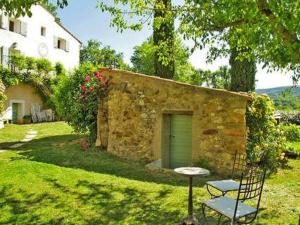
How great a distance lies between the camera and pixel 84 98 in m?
13.1

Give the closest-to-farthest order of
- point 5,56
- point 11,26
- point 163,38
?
point 163,38 < point 5,56 < point 11,26

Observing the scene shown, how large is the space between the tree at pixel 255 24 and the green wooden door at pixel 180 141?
264cm

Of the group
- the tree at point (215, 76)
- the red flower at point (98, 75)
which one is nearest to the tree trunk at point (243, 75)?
the red flower at point (98, 75)

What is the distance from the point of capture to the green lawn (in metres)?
6.32

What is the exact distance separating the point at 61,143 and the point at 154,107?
4.87m

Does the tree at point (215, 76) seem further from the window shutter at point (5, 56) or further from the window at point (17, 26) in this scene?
the window shutter at point (5, 56)

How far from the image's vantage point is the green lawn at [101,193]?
20.7ft

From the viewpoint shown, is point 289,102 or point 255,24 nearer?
point 255,24

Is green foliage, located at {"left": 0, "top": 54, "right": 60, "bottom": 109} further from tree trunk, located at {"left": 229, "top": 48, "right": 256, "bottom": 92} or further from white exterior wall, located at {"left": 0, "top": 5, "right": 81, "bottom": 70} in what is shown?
tree trunk, located at {"left": 229, "top": 48, "right": 256, "bottom": 92}

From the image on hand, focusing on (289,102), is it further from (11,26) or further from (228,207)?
(11,26)

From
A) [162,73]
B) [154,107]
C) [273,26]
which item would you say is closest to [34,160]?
[154,107]

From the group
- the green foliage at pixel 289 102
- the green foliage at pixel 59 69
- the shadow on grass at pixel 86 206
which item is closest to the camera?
the shadow on grass at pixel 86 206

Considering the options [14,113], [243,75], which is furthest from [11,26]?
[243,75]

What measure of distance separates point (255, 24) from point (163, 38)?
7.78 m
